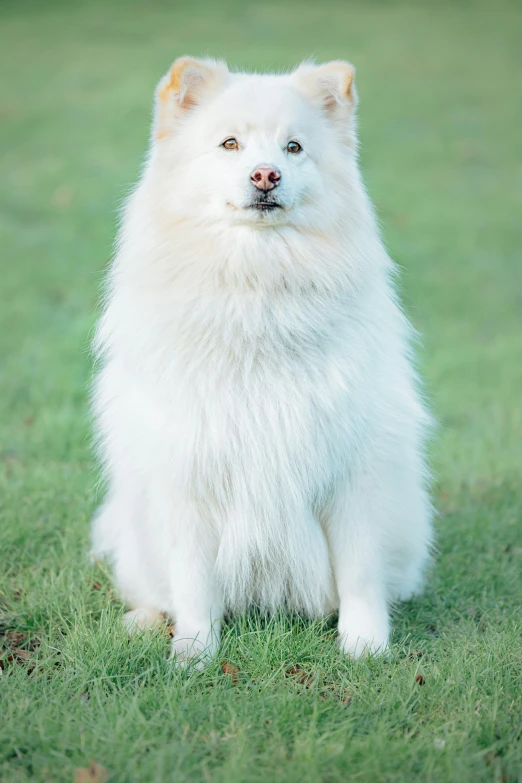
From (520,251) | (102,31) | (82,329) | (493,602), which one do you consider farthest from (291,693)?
(102,31)

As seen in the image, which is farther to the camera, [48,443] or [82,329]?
[82,329]

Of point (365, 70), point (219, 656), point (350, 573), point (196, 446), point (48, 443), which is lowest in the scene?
point (48, 443)

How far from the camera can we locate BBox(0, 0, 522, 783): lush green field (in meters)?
2.69

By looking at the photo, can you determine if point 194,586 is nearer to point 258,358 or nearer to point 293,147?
point 258,358

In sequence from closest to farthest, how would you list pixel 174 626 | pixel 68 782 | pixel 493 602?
pixel 68 782, pixel 174 626, pixel 493 602

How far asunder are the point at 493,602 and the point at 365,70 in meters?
11.7

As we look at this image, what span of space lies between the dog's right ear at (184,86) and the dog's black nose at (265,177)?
0.46m

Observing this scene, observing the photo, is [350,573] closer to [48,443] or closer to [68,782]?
[68,782]

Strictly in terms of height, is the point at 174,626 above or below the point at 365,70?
below

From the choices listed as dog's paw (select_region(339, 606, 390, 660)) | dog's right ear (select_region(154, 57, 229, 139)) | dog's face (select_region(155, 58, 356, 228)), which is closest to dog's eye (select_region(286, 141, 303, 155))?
dog's face (select_region(155, 58, 356, 228))

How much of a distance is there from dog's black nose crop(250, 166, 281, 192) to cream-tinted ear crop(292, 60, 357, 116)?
46 cm

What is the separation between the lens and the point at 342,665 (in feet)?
10.4

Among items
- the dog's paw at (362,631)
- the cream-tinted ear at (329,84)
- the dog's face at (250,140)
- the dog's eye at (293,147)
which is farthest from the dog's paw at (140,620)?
the cream-tinted ear at (329,84)

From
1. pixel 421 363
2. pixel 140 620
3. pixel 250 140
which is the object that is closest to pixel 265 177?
pixel 250 140
